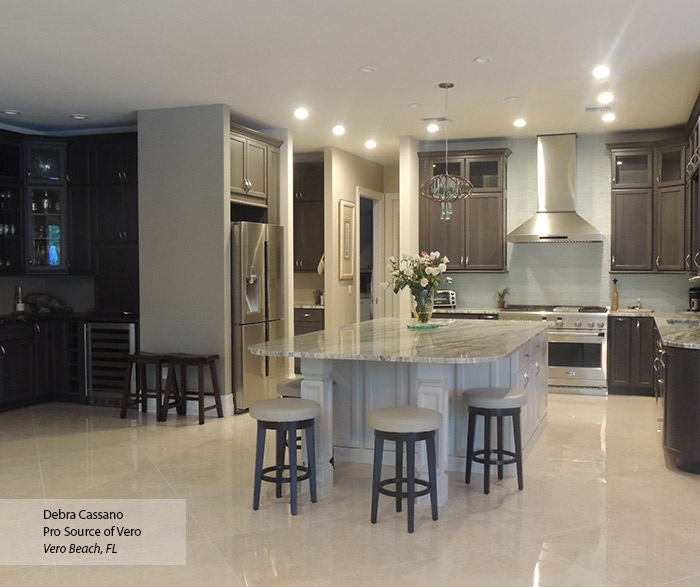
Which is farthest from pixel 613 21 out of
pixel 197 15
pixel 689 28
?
pixel 197 15

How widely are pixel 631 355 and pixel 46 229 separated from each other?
599 centimetres

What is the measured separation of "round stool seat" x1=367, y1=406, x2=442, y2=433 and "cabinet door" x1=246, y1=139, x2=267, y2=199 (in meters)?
→ 3.63

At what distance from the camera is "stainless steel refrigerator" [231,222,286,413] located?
6.39 meters

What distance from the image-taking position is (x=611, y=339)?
7160 mm

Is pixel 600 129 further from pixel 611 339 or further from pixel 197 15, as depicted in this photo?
pixel 197 15

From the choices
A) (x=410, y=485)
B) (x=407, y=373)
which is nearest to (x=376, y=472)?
(x=410, y=485)

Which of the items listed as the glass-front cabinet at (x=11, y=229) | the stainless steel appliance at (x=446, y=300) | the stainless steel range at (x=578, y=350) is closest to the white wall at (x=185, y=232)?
the glass-front cabinet at (x=11, y=229)

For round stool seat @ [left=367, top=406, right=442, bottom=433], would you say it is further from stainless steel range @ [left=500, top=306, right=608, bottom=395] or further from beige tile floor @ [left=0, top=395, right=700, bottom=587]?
stainless steel range @ [left=500, top=306, right=608, bottom=395]

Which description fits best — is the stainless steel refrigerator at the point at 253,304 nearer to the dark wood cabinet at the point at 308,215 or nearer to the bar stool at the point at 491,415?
the dark wood cabinet at the point at 308,215

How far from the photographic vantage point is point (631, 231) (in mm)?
7445

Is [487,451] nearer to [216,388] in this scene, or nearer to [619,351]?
[216,388]

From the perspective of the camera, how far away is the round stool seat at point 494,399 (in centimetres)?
412

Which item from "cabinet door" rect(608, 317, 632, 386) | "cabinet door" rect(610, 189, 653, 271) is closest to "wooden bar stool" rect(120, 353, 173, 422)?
"cabinet door" rect(608, 317, 632, 386)

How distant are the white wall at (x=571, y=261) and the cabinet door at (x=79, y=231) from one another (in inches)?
147
